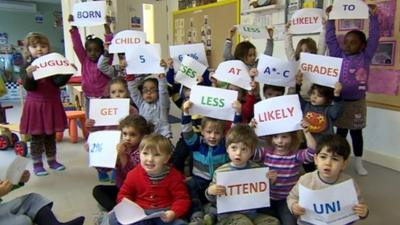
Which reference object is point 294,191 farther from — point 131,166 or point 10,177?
point 10,177

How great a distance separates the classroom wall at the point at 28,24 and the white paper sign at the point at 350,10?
830cm

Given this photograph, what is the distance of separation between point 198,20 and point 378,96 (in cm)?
281

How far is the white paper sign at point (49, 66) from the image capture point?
2.43 metres

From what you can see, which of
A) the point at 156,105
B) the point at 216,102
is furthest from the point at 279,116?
the point at 156,105

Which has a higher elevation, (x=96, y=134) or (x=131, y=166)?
(x=96, y=134)

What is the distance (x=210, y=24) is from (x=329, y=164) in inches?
145

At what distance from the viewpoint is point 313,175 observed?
1.55 metres

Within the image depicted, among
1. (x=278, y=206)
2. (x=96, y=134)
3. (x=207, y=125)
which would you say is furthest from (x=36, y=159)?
(x=278, y=206)

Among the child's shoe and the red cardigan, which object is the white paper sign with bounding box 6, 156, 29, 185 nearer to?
the red cardigan

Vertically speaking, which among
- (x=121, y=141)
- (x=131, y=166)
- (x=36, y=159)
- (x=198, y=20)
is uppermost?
(x=198, y=20)

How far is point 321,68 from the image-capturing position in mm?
2135

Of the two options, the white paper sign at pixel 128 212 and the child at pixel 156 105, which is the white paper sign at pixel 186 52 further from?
the white paper sign at pixel 128 212

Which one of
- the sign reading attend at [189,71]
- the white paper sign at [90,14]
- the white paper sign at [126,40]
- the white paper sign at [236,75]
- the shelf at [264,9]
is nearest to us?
the white paper sign at [236,75]

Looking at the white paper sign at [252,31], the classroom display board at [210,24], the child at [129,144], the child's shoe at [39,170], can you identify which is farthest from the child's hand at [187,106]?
the classroom display board at [210,24]
